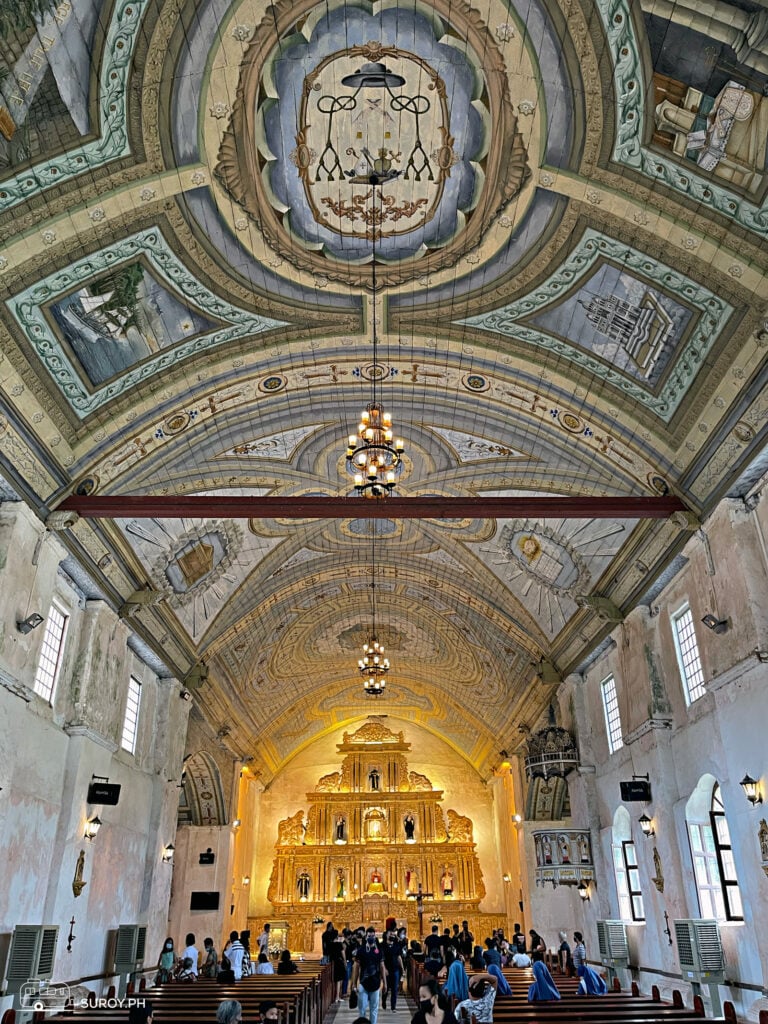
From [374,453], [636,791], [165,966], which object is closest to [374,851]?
[165,966]

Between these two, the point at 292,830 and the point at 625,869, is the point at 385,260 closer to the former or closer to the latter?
the point at 625,869

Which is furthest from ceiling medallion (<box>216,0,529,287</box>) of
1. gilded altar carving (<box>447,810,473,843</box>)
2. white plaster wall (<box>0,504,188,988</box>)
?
gilded altar carving (<box>447,810,473,843</box>)

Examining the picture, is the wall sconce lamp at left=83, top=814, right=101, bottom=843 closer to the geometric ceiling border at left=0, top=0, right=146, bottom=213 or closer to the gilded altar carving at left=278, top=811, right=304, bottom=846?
the geometric ceiling border at left=0, top=0, right=146, bottom=213

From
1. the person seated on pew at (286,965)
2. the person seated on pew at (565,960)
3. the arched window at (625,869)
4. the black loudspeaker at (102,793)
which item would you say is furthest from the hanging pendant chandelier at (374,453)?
the person seated on pew at (565,960)

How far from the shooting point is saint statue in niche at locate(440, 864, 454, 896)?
2705 centimetres

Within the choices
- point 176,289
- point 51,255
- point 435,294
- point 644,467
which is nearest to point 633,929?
point 644,467

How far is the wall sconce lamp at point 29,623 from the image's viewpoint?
10.3 meters

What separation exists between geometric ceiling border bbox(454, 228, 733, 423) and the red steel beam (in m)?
1.47

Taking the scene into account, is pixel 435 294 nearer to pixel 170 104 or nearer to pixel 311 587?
pixel 170 104

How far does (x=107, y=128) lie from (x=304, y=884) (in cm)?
2577

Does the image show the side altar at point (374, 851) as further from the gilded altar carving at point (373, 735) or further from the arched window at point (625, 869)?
the arched window at point (625, 869)

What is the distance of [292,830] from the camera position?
2848 cm

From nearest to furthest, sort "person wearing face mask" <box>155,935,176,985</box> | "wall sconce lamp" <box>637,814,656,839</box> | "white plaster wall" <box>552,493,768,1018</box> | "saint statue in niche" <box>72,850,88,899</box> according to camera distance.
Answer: "white plaster wall" <box>552,493,768,1018</box>, "saint statue in niche" <box>72,850,88,899</box>, "wall sconce lamp" <box>637,814,656,839</box>, "person wearing face mask" <box>155,935,176,985</box>

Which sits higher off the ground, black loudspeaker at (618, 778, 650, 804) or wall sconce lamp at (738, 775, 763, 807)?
black loudspeaker at (618, 778, 650, 804)
